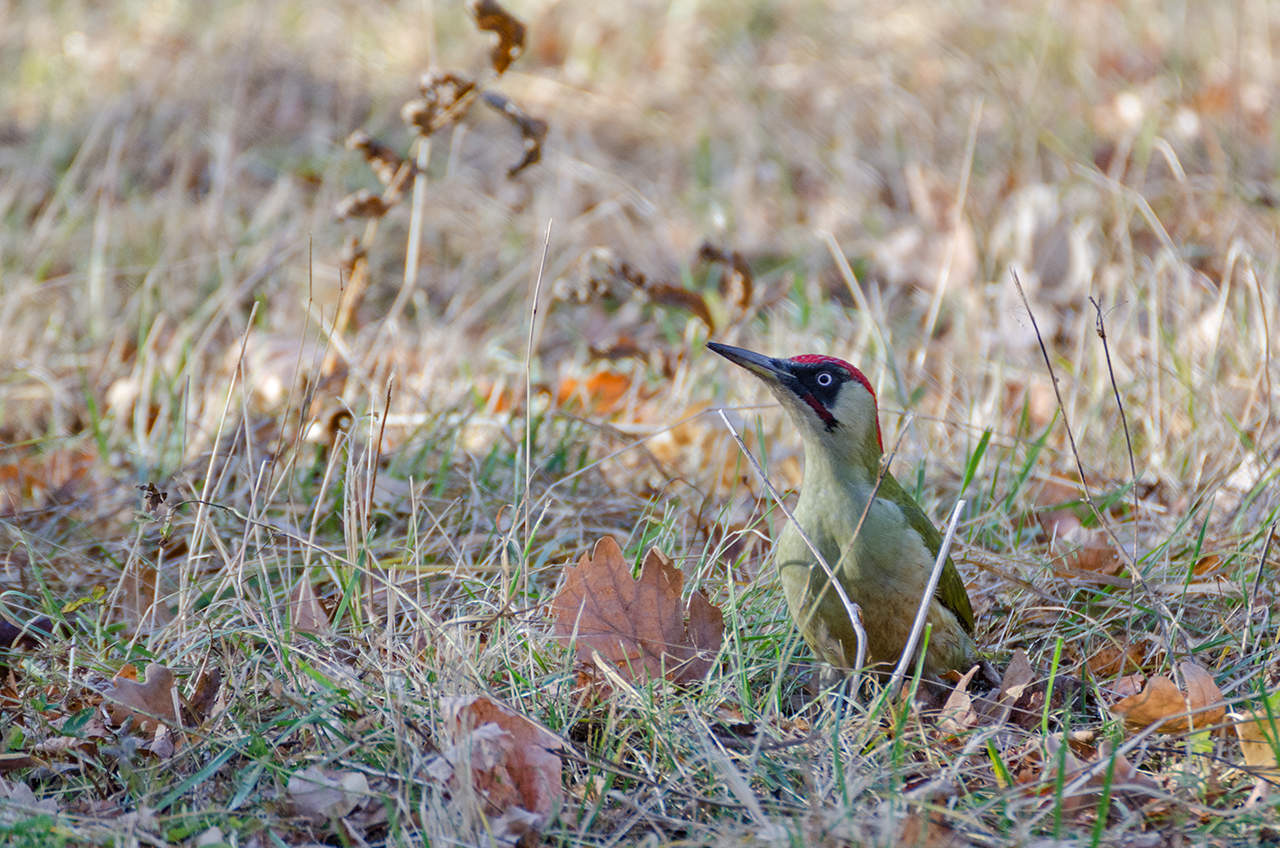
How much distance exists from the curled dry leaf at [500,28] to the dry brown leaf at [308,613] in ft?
5.82

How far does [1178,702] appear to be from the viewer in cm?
245

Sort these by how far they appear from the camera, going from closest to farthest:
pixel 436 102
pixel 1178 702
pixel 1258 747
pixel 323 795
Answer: pixel 323 795 < pixel 1258 747 < pixel 1178 702 < pixel 436 102

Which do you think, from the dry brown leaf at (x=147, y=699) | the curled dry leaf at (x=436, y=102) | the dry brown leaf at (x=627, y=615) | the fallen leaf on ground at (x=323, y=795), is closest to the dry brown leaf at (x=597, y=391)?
the curled dry leaf at (x=436, y=102)

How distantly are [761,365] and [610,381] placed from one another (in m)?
1.86

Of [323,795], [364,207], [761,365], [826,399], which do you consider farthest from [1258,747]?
[364,207]

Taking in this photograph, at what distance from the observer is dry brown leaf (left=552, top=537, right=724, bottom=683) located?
8.86ft

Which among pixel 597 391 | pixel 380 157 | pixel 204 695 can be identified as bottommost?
pixel 597 391

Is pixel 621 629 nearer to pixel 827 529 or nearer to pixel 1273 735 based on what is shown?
pixel 827 529

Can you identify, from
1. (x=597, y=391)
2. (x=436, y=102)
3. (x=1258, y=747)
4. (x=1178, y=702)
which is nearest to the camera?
(x=1258, y=747)

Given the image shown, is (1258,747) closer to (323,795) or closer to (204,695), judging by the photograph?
(323,795)

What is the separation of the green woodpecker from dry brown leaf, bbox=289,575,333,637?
1.02 metres

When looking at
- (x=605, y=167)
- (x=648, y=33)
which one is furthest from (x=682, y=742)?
(x=648, y=33)

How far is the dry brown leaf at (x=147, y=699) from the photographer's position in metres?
2.46

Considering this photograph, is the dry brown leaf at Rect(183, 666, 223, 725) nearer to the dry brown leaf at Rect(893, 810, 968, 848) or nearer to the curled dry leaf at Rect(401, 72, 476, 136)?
the dry brown leaf at Rect(893, 810, 968, 848)
